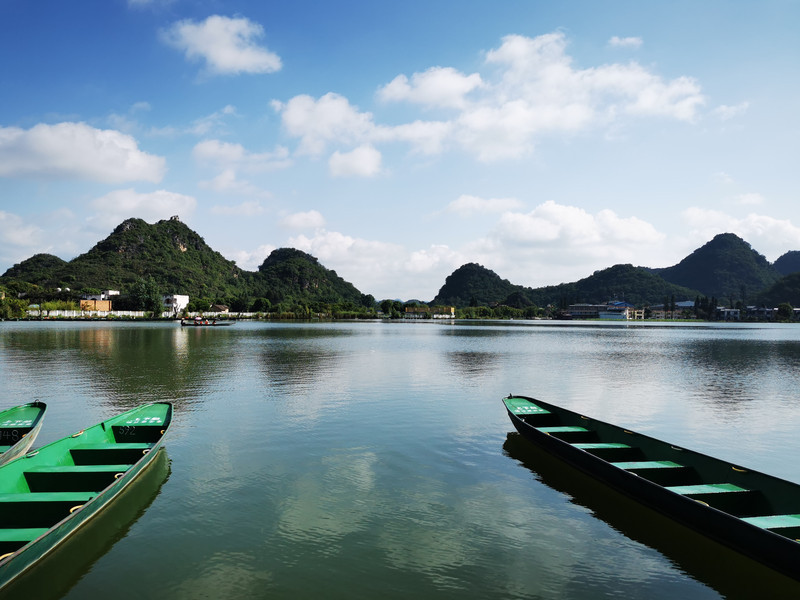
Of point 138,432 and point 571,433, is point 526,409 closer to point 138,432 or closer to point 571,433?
point 571,433

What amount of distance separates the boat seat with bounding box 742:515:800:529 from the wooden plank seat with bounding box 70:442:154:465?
52.3 ft

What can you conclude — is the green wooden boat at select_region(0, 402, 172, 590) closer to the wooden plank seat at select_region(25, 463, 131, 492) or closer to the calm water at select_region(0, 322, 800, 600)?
the wooden plank seat at select_region(25, 463, 131, 492)

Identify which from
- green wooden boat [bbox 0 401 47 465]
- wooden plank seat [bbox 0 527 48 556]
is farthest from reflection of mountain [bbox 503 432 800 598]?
green wooden boat [bbox 0 401 47 465]

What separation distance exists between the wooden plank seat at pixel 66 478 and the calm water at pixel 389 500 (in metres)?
1.10

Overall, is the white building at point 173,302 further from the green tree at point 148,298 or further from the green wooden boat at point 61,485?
the green wooden boat at point 61,485

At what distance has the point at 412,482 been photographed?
1489cm

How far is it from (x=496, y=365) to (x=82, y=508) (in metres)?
40.3

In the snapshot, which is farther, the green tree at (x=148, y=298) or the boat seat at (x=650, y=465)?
the green tree at (x=148, y=298)

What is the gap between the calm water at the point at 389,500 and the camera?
9516 mm

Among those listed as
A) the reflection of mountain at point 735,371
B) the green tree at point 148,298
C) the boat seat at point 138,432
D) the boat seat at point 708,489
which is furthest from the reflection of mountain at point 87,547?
the green tree at point 148,298

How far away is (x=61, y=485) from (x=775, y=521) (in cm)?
1686

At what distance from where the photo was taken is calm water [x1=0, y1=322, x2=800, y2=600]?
952cm

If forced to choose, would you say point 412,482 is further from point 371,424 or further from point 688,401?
point 688,401

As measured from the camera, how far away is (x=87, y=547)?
1082cm
